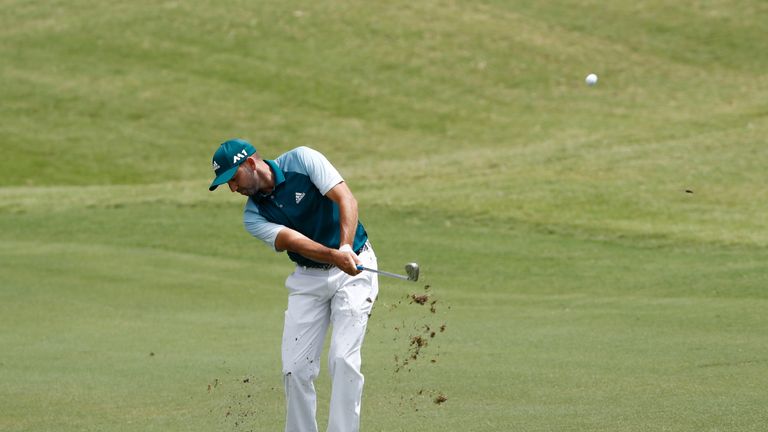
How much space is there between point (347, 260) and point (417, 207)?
50.3 ft

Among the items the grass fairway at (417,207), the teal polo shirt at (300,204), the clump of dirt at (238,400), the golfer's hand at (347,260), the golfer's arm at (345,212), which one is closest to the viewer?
the golfer's hand at (347,260)

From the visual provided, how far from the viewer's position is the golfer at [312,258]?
24.5ft

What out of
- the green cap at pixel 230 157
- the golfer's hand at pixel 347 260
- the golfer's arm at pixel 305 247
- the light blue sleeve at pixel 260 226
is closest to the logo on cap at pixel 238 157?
the green cap at pixel 230 157

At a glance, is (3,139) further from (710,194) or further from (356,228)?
(356,228)

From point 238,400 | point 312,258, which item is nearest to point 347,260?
point 312,258

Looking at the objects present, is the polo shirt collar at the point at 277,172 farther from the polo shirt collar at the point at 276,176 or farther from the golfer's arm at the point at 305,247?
the golfer's arm at the point at 305,247

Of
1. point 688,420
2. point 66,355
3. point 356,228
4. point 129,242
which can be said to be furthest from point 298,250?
point 129,242

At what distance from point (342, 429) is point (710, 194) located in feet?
55.8

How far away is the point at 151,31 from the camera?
43.5 m

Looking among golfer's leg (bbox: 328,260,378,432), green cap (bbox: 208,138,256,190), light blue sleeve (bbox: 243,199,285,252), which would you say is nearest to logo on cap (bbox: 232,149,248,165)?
green cap (bbox: 208,138,256,190)

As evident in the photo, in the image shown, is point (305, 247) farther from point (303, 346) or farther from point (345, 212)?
point (303, 346)

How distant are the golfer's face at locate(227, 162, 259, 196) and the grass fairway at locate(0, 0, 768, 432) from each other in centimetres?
200

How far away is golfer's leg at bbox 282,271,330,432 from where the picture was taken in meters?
7.70

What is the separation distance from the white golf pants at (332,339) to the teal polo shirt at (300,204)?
0.17 m
